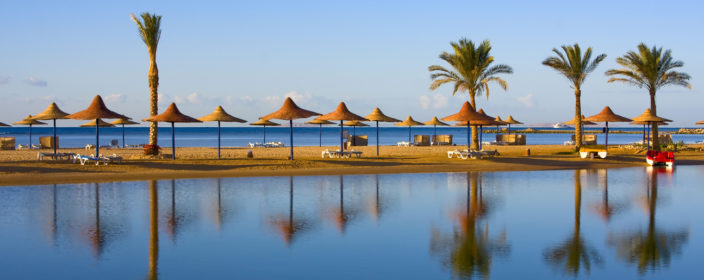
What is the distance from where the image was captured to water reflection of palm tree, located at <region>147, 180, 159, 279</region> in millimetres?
8758

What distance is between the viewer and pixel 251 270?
346 inches

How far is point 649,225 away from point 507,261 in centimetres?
482

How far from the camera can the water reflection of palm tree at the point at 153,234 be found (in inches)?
345

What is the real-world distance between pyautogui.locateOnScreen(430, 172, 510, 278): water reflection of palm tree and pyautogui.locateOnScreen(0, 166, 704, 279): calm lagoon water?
33mm

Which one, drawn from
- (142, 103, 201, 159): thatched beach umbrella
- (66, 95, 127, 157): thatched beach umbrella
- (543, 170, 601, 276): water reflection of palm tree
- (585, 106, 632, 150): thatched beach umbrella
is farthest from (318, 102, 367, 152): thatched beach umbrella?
(543, 170, 601, 276): water reflection of palm tree

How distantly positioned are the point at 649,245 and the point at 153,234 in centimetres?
845

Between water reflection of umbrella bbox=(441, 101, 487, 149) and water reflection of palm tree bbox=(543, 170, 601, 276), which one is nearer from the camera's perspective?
water reflection of palm tree bbox=(543, 170, 601, 276)

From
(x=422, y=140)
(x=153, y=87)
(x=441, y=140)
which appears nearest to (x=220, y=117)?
(x=153, y=87)

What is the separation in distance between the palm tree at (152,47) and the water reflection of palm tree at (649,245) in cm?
2354

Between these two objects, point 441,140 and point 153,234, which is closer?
point 153,234

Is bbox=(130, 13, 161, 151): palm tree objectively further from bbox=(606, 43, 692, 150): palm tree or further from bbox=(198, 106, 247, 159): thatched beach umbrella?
bbox=(606, 43, 692, 150): palm tree

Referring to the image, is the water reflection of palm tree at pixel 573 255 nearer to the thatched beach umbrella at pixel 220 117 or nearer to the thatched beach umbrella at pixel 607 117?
the thatched beach umbrella at pixel 220 117

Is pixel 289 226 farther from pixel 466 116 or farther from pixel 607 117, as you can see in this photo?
pixel 607 117

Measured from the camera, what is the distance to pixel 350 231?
11.9m
